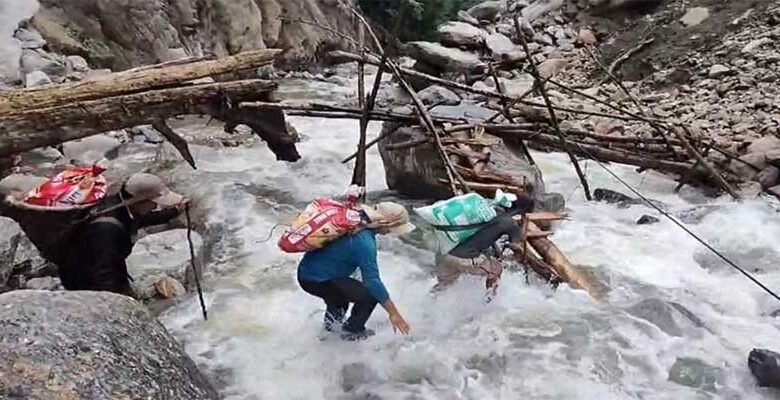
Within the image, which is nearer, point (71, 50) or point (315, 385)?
point (315, 385)

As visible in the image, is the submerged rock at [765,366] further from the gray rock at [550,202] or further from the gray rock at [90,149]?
the gray rock at [90,149]

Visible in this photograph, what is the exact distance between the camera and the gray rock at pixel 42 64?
11729 mm

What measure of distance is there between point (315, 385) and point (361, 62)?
3987mm

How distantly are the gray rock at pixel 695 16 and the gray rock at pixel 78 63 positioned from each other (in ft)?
37.7

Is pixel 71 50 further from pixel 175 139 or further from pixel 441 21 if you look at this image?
pixel 441 21

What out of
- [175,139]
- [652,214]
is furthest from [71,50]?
[652,214]

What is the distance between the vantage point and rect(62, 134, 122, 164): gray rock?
34.8 feet

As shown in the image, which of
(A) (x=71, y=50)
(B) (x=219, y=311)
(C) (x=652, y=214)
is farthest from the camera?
(A) (x=71, y=50)

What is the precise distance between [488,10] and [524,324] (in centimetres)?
1785

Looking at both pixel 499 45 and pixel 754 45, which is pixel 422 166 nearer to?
pixel 754 45

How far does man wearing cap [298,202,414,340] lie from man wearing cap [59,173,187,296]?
3.73 feet

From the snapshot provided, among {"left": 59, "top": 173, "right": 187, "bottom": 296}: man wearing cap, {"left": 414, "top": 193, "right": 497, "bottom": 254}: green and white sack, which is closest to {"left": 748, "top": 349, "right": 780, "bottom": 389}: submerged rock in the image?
{"left": 414, "top": 193, "right": 497, "bottom": 254}: green and white sack

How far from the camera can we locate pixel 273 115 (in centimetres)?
646

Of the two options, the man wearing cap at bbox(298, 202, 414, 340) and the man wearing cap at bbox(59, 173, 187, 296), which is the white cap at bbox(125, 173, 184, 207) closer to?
the man wearing cap at bbox(59, 173, 187, 296)
